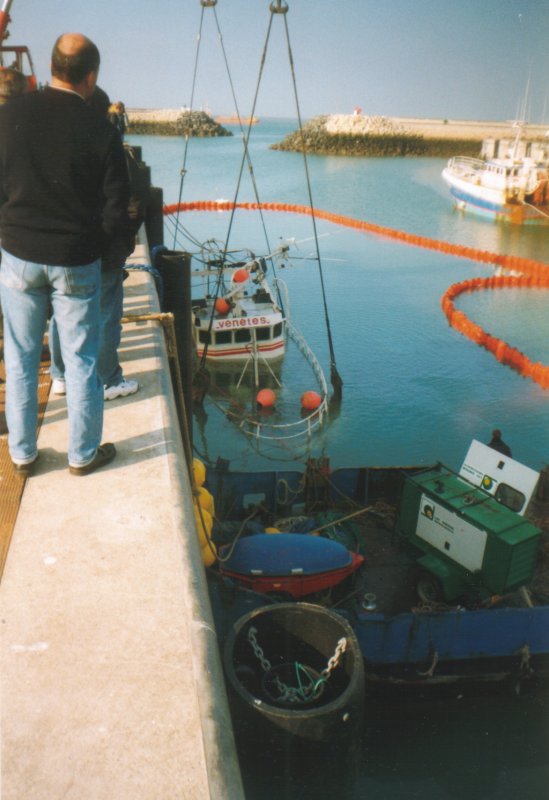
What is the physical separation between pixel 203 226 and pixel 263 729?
46.2 meters

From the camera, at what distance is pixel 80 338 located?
3.18 metres

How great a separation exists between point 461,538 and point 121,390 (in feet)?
18.1

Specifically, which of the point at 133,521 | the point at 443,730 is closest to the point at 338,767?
the point at 133,521

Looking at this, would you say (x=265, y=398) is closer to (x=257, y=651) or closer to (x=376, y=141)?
(x=257, y=651)

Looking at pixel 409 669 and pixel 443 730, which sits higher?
pixel 409 669

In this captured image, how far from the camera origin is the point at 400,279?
33625 millimetres

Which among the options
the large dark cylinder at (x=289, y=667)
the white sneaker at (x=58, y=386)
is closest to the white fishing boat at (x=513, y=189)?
the white sneaker at (x=58, y=386)

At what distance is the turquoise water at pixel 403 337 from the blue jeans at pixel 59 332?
12739 millimetres

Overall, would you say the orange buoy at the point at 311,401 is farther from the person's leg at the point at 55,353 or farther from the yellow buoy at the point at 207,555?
the person's leg at the point at 55,353

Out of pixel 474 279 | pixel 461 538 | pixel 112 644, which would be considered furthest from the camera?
pixel 474 279

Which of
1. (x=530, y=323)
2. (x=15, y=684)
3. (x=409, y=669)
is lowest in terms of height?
(x=409, y=669)

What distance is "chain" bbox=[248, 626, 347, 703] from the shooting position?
140 inches

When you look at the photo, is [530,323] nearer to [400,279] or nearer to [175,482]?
[400,279]

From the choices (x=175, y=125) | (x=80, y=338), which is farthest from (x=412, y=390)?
(x=175, y=125)
